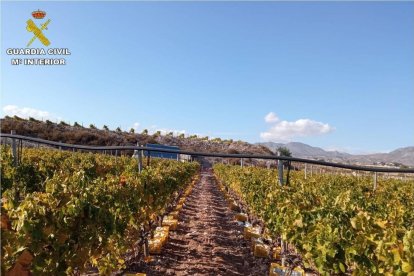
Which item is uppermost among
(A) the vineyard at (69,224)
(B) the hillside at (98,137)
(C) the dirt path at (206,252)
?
(B) the hillside at (98,137)

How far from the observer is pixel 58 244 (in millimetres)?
3744

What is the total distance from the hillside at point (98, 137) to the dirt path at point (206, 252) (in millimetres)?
28770

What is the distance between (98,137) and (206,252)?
56.7 meters

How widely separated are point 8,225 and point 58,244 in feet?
1.68

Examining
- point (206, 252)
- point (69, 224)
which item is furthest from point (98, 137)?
point (69, 224)

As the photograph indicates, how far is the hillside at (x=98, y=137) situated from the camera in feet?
182

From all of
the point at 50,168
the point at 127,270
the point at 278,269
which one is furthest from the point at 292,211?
the point at 50,168

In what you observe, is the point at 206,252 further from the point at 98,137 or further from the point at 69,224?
the point at 98,137

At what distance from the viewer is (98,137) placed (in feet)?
203

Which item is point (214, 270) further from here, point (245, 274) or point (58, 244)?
point (58, 244)

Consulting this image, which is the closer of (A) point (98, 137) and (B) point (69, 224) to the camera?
(B) point (69, 224)

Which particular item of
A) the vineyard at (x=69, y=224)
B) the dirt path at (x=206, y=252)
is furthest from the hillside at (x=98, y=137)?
the vineyard at (x=69, y=224)

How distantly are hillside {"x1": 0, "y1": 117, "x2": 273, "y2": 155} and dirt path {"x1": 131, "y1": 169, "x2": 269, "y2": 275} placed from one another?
2877cm

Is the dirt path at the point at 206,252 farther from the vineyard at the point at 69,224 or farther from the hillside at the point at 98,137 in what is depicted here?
the hillside at the point at 98,137
